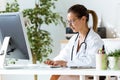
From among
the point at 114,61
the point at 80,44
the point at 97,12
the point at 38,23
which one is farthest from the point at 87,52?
the point at 97,12

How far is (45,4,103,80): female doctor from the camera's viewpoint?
2654 millimetres

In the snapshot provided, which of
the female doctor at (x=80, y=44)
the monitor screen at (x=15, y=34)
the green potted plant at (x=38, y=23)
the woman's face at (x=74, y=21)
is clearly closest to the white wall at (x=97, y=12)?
the green potted plant at (x=38, y=23)

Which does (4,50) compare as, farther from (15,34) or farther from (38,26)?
(38,26)

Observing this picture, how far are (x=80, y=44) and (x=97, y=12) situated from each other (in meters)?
2.44

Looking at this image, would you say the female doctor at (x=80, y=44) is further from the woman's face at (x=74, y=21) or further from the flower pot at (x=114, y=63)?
the flower pot at (x=114, y=63)

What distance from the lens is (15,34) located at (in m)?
2.53

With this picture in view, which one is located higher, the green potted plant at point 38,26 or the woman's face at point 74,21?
the woman's face at point 74,21

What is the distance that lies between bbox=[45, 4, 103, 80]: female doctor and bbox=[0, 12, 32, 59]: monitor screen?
302 millimetres

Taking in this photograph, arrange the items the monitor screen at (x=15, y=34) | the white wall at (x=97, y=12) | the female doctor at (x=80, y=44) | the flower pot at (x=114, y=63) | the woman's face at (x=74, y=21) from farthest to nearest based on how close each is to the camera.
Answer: the white wall at (x=97, y=12) → the woman's face at (x=74, y=21) → the female doctor at (x=80, y=44) → the monitor screen at (x=15, y=34) → the flower pot at (x=114, y=63)

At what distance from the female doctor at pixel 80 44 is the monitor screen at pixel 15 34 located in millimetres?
302

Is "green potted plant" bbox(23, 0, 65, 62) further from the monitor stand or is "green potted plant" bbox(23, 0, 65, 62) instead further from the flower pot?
the flower pot

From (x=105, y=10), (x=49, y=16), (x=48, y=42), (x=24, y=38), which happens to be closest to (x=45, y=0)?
(x=49, y=16)

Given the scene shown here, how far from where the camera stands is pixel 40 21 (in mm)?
4891

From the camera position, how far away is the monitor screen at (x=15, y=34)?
2.45 metres
